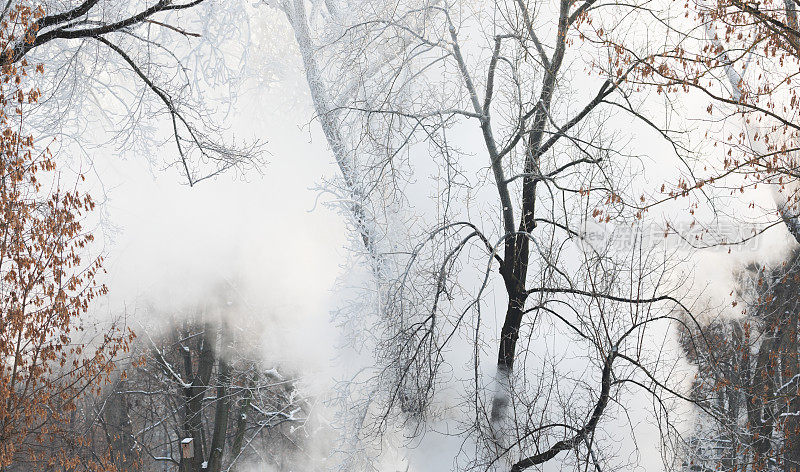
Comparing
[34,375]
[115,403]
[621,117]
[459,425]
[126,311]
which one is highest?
[621,117]

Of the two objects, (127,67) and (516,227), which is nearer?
(516,227)

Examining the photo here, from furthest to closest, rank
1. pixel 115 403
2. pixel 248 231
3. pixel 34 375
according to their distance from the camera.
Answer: pixel 115 403
pixel 248 231
pixel 34 375

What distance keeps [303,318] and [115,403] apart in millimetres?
6993

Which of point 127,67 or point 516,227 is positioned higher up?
point 127,67

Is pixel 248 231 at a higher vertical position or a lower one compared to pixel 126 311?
higher

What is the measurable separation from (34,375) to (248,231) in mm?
7172

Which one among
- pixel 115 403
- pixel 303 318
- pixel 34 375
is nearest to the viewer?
A: pixel 34 375

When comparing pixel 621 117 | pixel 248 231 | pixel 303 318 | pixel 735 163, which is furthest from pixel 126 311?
pixel 735 163

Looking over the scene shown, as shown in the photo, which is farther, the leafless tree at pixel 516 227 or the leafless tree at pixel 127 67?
the leafless tree at pixel 516 227

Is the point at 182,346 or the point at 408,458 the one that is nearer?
the point at 408,458

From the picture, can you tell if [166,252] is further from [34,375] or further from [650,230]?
[650,230]

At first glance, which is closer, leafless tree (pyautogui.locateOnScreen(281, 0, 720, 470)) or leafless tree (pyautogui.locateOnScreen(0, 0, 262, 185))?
leafless tree (pyautogui.locateOnScreen(0, 0, 262, 185))

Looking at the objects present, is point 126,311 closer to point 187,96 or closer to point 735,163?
point 187,96

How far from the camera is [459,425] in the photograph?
812 centimetres
